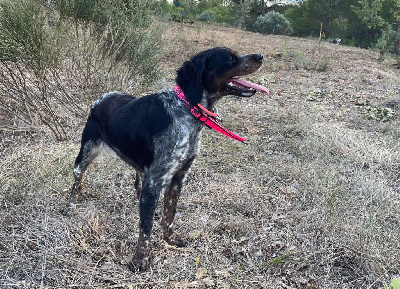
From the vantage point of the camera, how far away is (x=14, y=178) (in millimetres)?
3389

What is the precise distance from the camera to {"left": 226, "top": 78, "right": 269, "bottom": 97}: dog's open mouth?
8.38 ft

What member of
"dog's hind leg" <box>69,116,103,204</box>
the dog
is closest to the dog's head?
the dog

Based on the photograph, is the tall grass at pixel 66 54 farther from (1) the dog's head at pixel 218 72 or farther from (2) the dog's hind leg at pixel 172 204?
(1) the dog's head at pixel 218 72

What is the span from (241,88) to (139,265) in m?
1.47

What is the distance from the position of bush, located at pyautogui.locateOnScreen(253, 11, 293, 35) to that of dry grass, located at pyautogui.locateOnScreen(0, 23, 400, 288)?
54.4 ft

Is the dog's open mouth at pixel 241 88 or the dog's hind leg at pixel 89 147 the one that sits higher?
the dog's open mouth at pixel 241 88

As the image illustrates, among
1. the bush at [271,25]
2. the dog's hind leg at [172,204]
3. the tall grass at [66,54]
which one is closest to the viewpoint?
the dog's hind leg at [172,204]

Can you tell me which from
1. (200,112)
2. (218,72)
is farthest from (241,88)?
(200,112)

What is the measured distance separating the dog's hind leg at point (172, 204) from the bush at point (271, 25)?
18985 mm

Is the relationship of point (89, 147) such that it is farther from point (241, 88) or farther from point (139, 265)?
point (241, 88)


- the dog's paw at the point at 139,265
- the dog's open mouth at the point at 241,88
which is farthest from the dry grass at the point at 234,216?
the dog's open mouth at the point at 241,88

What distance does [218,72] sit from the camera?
101 inches

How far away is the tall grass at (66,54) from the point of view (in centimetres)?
415

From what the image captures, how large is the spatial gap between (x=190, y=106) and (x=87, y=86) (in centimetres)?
320
